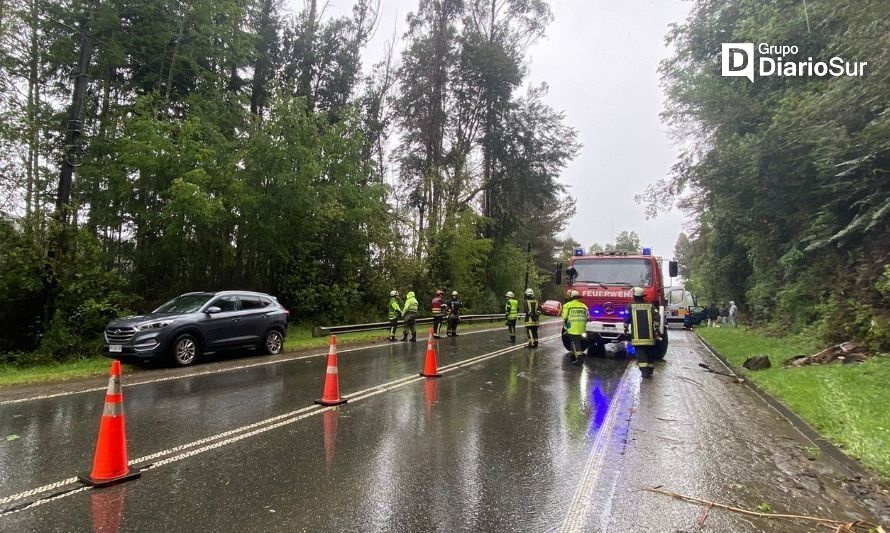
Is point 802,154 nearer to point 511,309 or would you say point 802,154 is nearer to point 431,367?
point 511,309

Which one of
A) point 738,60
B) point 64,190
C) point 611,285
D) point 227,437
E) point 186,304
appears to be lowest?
point 227,437

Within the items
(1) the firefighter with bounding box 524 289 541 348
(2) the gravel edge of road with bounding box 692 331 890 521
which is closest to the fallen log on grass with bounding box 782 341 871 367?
(2) the gravel edge of road with bounding box 692 331 890 521

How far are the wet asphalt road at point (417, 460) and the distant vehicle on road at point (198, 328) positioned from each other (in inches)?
80.4

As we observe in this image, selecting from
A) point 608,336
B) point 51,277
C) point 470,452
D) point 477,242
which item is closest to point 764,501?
point 470,452

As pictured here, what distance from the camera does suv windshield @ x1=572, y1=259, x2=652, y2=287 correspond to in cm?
1355

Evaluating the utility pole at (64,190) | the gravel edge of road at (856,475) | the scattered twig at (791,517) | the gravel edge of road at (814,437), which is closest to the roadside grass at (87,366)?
the utility pole at (64,190)

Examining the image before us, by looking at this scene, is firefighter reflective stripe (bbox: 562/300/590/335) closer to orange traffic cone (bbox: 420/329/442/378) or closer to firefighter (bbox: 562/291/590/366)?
firefighter (bbox: 562/291/590/366)

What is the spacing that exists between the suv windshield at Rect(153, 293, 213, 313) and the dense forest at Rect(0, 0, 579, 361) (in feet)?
9.05

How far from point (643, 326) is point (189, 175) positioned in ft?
40.0

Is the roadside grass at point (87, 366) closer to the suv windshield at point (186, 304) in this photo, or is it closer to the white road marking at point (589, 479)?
the suv windshield at point (186, 304)

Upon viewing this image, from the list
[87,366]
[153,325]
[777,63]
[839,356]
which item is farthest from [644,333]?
[87,366]

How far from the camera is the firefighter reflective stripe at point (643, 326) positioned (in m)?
10.3

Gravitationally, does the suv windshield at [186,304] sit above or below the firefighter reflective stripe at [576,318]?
above

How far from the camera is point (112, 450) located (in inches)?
174
